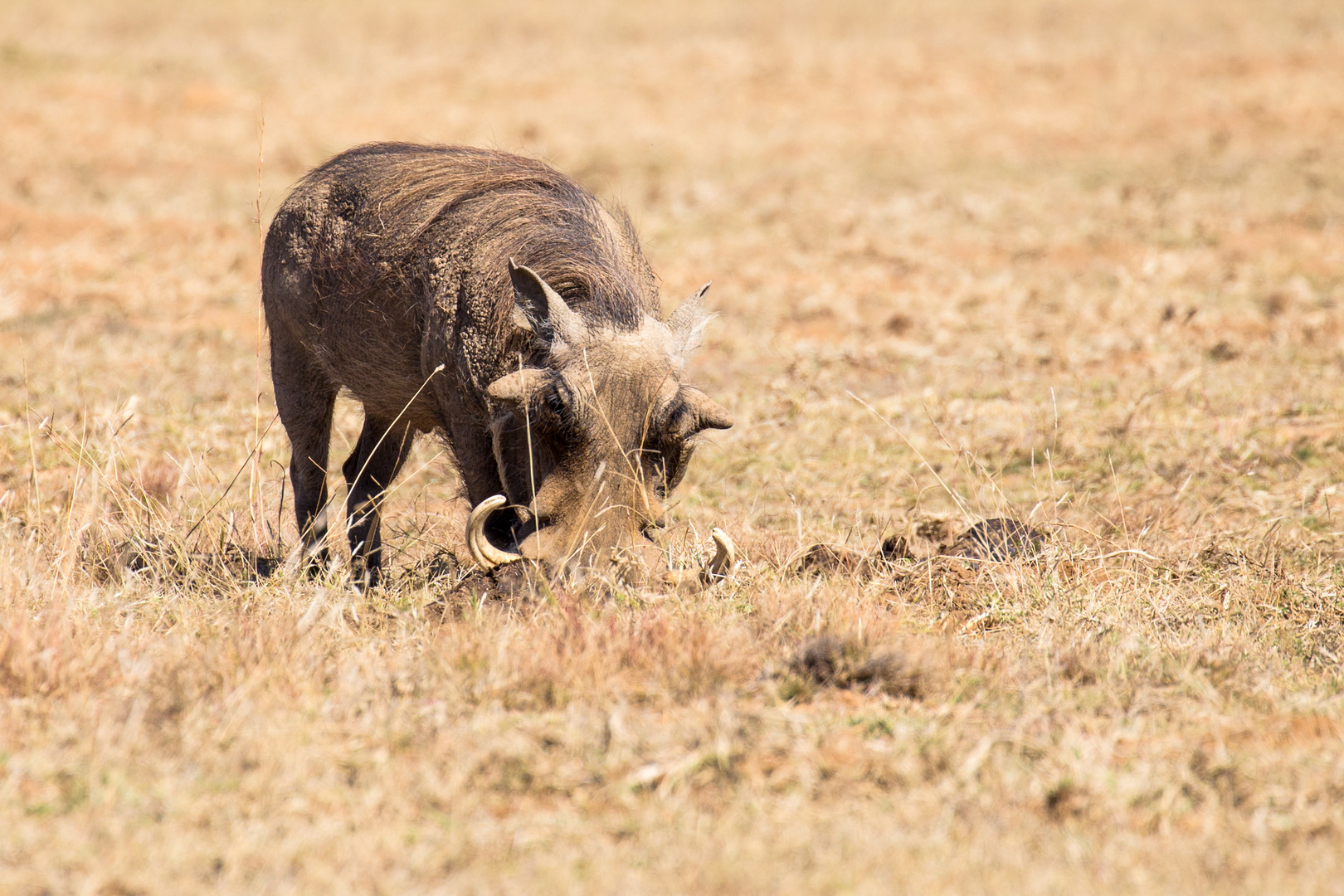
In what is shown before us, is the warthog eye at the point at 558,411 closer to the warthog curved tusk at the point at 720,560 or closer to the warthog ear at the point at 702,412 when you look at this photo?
the warthog ear at the point at 702,412

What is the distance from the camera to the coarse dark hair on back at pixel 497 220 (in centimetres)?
375

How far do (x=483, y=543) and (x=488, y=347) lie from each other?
658 millimetres

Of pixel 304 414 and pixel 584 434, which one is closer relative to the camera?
pixel 584 434

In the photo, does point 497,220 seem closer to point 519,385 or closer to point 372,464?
point 519,385

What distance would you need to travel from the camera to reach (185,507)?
449 cm

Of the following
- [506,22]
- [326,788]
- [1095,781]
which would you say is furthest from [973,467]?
[506,22]

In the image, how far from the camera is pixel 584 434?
3.34m

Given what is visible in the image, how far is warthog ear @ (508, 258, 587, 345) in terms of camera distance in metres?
3.49

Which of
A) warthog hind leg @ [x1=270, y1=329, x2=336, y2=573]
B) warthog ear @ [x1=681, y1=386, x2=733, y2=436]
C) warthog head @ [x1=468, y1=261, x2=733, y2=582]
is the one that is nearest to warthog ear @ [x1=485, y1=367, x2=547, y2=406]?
warthog head @ [x1=468, y1=261, x2=733, y2=582]

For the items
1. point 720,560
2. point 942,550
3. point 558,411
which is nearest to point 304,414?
point 558,411

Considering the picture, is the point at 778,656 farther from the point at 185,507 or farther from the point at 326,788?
the point at 185,507

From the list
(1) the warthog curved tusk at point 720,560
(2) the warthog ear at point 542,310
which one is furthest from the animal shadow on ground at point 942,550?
(2) the warthog ear at point 542,310

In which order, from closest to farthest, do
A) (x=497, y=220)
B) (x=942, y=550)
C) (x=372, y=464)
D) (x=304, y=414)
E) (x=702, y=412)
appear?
1. (x=702, y=412)
2. (x=497, y=220)
3. (x=942, y=550)
4. (x=304, y=414)
5. (x=372, y=464)

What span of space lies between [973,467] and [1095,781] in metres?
3.06
